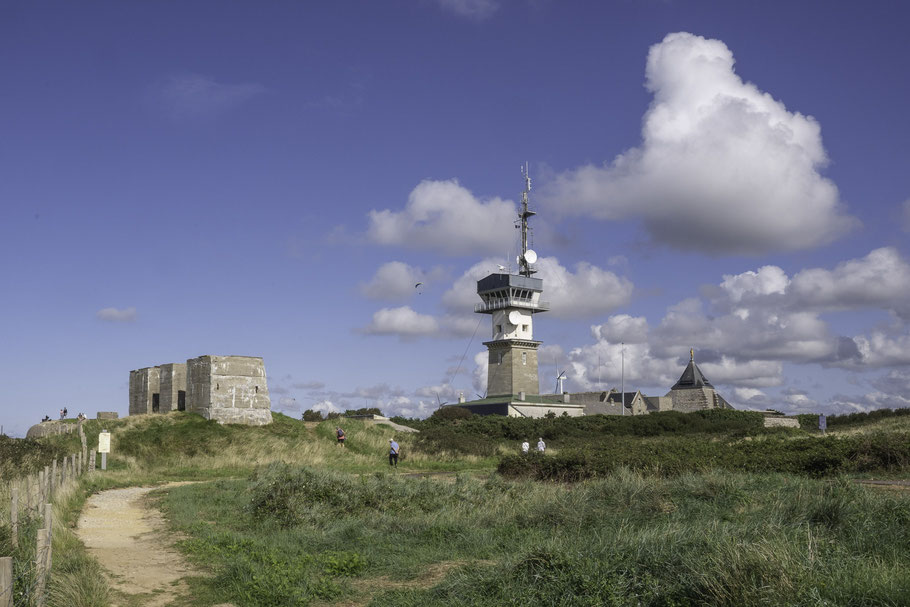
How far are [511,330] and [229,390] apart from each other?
3907 centimetres

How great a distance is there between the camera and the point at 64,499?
56.3ft

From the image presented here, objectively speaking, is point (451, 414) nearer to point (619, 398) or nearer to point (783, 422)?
point (619, 398)

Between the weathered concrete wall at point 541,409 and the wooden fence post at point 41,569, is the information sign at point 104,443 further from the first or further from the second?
the weathered concrete wall at point 541,409

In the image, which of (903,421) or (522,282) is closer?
(903,421)

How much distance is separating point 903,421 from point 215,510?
3713cm

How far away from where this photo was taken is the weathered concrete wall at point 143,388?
45.7m

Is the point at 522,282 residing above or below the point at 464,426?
above

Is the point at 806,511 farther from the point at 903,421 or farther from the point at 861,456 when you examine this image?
the point at 903,421

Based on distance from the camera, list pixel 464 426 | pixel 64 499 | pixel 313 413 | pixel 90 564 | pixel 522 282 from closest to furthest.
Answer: pixel 90 564
pixel 64 499
pixel 464 426
pixel 313 413
pixel 522 282

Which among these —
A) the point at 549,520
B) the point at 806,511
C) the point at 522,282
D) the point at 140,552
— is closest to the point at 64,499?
the point at 140,552

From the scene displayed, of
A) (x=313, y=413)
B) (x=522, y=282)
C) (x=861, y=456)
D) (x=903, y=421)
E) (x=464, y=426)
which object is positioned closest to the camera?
(x=861, y=456)

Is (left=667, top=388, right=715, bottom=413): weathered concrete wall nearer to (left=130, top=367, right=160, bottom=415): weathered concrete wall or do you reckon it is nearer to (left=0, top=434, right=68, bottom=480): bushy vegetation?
(left=130, top=367, right=160, bottom=415): weathered concrete wall

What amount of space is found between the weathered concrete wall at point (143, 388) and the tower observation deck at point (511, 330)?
3471 cm

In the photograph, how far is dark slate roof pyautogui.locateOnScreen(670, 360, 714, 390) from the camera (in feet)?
245
